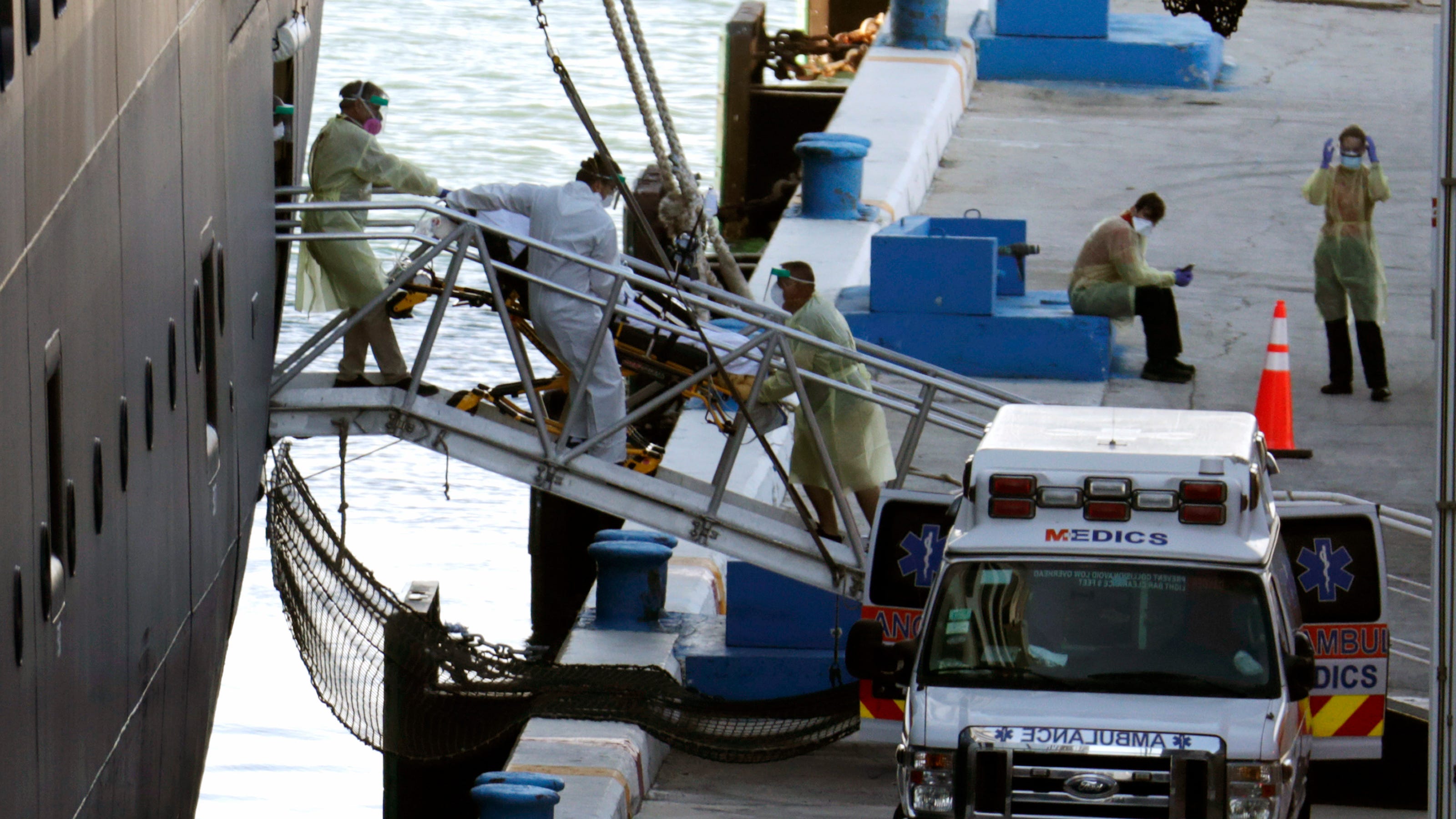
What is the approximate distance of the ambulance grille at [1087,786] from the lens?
8047 millimetres

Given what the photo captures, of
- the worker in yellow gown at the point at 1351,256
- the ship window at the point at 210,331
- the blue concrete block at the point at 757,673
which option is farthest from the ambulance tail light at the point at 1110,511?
the worker in yellow gown at the point at 1351,256

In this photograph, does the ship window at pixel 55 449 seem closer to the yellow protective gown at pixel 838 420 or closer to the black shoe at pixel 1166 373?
the yellow protective gown at pixel 838 420

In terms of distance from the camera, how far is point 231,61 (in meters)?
11.2

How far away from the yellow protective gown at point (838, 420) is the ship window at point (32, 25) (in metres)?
5.54

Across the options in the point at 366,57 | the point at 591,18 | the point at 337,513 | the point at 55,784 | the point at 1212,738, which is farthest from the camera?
the point at 591,18

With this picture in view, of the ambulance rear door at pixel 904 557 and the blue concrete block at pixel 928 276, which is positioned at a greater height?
the ambulance rear door at pixel 904 557

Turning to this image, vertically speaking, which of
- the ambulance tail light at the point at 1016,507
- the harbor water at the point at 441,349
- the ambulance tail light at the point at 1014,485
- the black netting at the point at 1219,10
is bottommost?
the harbor water at the point at 441,349

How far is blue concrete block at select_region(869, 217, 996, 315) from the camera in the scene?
17203 mm

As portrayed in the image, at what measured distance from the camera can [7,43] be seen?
21.9 ft

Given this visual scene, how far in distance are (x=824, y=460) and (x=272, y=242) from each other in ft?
11.5

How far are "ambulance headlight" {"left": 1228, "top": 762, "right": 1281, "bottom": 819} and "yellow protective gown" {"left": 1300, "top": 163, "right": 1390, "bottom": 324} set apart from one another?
914cm

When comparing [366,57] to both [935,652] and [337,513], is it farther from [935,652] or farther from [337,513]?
[935,652]

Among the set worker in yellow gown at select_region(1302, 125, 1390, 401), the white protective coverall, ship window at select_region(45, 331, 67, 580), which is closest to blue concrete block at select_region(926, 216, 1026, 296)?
worker in yellow gown at select_region(1302, 125, 1390, 401)

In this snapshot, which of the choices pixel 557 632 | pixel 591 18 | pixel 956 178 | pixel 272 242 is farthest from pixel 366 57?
pixel 272 242
